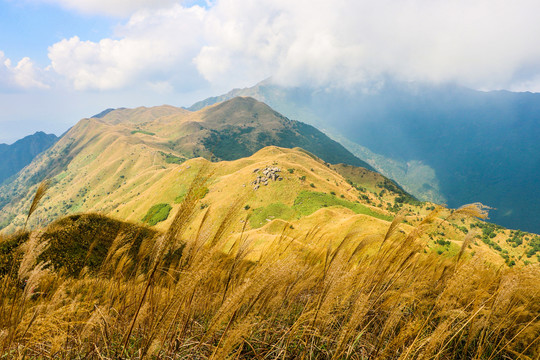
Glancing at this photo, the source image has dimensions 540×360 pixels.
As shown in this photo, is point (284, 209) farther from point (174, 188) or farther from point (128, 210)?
point (128, 210)

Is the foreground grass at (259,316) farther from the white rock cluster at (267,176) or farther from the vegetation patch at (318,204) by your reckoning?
the white rock cluster at (267,176)

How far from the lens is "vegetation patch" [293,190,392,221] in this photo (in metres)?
38.6

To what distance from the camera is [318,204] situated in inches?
1593

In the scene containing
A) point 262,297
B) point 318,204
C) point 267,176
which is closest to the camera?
point 262,297

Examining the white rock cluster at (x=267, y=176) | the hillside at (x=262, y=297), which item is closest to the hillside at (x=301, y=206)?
the white rock cluster at (x=267, y=176)

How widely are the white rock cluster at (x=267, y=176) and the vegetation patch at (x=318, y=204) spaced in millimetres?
7277

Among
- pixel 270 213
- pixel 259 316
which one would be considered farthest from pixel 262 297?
pixel 270 213

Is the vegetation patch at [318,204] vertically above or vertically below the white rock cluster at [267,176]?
below

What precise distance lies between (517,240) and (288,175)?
46581mm

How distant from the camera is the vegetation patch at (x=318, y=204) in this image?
38.6m

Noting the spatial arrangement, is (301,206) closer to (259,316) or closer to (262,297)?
(259,316)

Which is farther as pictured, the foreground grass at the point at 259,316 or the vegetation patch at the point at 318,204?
the vegetation patch at the point at 318,204

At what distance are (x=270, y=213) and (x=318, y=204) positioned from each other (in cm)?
877

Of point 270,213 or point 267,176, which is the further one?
point 267,176
